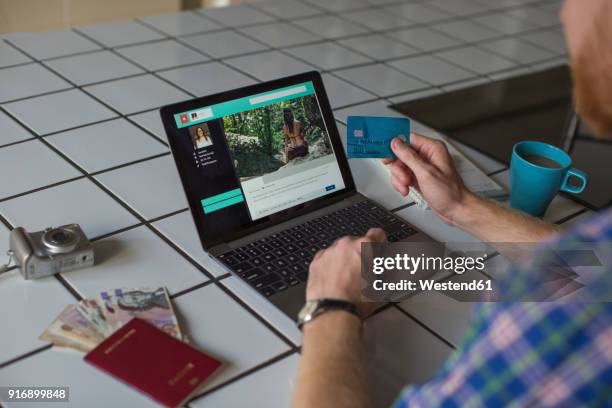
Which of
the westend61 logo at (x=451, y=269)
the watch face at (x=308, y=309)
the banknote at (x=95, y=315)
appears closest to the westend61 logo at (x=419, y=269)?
the westend61 logo at (x=451, y=269)

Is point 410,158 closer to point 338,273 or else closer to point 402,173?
point 402,173

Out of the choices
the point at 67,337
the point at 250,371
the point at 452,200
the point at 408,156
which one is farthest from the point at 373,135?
the point at 67,337

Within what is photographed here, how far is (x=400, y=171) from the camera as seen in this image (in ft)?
4.78

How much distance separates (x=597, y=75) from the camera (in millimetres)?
804

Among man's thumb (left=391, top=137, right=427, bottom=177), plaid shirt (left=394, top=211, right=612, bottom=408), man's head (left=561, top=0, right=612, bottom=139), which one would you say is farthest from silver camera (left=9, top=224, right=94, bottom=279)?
man's head (left=561, top=0, right=612, bottom=139)

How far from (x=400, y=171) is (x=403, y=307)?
12.7 inches

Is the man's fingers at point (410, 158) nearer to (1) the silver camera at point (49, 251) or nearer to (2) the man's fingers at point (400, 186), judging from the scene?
(2) the man's fingers at point (400, 186)

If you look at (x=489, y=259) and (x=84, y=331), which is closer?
(x=84, y=331)

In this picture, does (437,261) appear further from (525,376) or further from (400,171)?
(525,376)

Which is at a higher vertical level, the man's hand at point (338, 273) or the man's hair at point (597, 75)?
the man's hair at point (597, 75)

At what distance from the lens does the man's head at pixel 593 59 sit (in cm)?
78

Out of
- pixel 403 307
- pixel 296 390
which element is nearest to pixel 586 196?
pixel 403 307

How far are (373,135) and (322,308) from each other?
45cm

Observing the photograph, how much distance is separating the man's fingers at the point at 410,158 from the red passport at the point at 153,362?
0.57 meters
